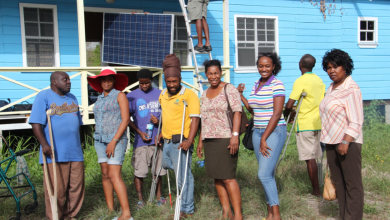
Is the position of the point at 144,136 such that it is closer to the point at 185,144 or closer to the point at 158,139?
the point at 158,139

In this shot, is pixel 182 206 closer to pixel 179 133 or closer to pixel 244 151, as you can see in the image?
pixel 179 133

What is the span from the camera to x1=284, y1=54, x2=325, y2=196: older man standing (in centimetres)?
458

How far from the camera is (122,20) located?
311 inches

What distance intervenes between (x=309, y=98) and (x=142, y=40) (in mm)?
4351

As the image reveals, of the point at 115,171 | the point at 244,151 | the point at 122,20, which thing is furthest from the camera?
the point at 122,20

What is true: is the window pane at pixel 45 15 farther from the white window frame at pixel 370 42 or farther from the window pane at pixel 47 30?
the white window frame at pixel 370 42

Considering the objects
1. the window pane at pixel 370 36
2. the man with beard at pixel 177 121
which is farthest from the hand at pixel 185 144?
the window pane at pixel 370 36

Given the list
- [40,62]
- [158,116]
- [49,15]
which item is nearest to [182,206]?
[158,116]

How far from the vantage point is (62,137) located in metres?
3.85

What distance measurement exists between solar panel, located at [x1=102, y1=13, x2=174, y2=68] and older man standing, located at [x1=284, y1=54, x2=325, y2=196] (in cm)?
364

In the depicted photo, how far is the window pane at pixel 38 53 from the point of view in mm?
8320

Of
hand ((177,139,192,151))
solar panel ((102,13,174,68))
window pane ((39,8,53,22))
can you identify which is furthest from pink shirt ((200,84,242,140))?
window pane ((39,8,53,22))

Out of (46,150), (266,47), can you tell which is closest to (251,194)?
(46,150)

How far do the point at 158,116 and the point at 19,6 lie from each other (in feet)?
18.6
